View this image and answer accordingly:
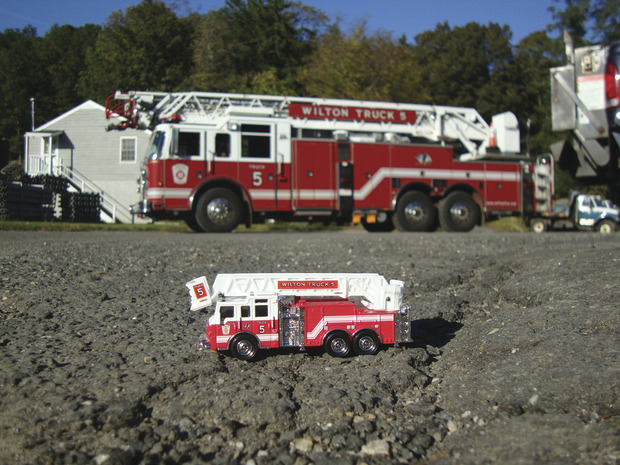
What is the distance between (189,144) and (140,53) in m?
28.2

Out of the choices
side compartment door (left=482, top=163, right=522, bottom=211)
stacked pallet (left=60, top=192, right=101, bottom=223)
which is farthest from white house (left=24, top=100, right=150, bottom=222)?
side compartment door (left=482, top=163, right=522, bottom=211)

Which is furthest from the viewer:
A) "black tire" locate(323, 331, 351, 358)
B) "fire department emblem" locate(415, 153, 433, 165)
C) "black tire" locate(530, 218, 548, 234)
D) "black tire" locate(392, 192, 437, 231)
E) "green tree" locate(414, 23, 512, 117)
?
"green tree" locate(414, 23, 512, 117)

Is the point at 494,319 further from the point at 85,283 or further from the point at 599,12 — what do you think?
the point at 599,12

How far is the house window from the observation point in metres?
29.6

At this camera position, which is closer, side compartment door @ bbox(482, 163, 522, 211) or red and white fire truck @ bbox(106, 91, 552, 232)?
red and white fire truck @ bbox(106, 91, 552, 232)

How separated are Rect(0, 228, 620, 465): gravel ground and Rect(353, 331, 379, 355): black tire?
8 cm

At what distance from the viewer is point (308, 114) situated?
14852 mm

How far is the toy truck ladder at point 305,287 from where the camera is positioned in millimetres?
3691

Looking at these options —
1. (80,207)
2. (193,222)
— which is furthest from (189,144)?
(80,207)

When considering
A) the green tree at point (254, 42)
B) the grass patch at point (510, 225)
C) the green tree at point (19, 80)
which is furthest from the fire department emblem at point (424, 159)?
the green tree at point (19, 80)

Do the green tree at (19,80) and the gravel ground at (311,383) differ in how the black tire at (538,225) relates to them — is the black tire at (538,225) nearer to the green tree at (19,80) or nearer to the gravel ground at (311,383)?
the gravel ground at (311,383)

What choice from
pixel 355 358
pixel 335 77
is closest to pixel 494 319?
pixel 355 358

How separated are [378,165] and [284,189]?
2.50 m

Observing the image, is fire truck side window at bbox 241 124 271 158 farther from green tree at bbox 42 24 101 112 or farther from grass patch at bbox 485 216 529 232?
green tree at bbox 42 24 101 112
